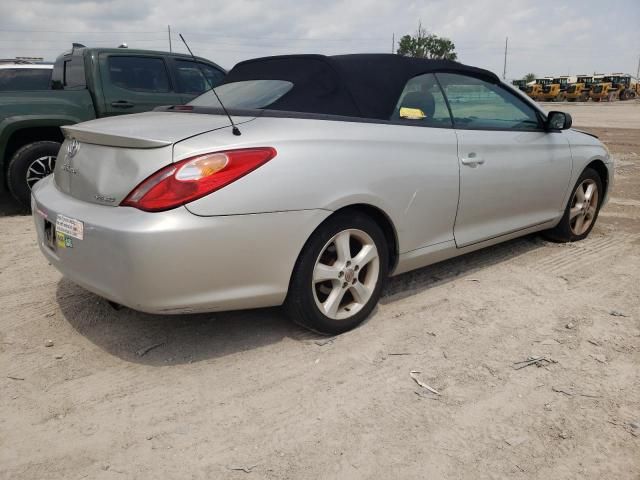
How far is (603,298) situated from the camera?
3.62 m

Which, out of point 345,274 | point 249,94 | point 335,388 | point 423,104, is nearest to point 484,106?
point 423,104

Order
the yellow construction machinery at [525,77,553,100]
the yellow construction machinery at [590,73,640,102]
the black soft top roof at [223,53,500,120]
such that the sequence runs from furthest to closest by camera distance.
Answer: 1. the yellow construction machinery at [525,77,553,100]
2. the yellow construction machinery at [590,73,640,102]
3. the black soft top roof at [223,53,500,120]

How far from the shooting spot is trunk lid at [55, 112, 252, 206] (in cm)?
251

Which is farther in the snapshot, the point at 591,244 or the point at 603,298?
the point at 591,244

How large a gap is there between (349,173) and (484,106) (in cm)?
159

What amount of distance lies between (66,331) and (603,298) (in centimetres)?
325

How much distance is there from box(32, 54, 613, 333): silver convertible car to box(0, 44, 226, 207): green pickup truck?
7.93 ft

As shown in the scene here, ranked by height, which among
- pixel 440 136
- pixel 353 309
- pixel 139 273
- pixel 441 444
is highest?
pixel 440 136

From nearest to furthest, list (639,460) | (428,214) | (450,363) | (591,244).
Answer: (639,460) < (450,363) < (428,214) < (591,244)

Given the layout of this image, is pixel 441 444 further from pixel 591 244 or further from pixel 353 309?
pixel 591 244

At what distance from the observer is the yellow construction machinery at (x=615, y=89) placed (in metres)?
47.5

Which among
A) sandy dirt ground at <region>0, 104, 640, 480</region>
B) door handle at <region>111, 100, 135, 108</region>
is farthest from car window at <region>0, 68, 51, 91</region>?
sandy dirt ground at <region>0, 104, 640, 480</region>

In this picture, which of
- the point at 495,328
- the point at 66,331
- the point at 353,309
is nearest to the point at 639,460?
the point at 495,328

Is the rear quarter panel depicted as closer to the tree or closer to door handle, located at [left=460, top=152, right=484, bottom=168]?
door handle, located at [left=460, top=152, right=484, bottom=168]
